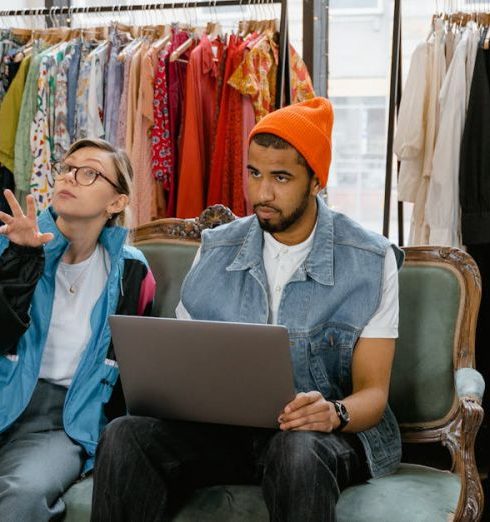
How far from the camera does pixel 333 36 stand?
3318mm

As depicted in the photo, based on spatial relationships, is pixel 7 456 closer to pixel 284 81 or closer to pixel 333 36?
pixel 284 81

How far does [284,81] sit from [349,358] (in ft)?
4.55

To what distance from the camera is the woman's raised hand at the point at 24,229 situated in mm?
1766

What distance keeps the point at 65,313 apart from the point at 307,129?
2.27 ft

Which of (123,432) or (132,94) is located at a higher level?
(132,94)

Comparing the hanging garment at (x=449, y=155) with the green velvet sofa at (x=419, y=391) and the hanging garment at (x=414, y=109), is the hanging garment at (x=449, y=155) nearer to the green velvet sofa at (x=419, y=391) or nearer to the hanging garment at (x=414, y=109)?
the hanging garment at (x=414, y=109)

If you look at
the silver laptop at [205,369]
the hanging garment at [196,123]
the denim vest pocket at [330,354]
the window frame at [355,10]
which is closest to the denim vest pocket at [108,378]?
the silver laptop at [205,369]

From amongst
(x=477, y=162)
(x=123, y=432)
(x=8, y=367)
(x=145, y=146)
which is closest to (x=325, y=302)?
(x=123, y=432)

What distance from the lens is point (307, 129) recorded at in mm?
1780

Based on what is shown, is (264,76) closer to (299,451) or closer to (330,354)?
(330,354)

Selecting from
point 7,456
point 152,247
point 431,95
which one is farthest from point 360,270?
point 431,95

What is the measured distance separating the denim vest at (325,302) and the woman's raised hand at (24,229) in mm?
349

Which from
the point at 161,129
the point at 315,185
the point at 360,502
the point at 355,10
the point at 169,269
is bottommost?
the point at 360,502

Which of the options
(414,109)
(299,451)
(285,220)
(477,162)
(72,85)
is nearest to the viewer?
(299,451)
